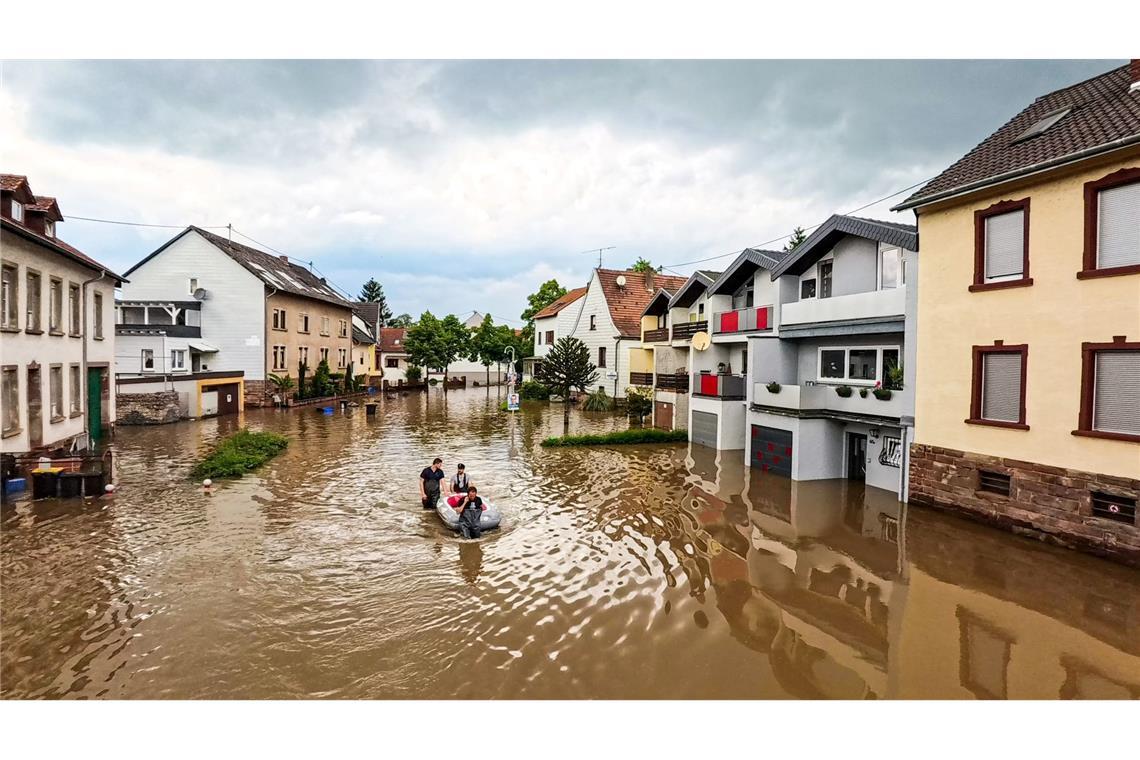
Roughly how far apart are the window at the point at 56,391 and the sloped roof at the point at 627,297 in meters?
30.0

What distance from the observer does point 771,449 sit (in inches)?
770

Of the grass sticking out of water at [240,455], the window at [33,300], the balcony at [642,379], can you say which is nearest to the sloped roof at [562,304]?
the balcony at [642,379]

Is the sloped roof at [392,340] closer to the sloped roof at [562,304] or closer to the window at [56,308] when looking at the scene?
the sloped roof at [562,304]

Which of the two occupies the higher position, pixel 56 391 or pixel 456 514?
pixel 56 391

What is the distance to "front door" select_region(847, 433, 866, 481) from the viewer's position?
18.1 metres

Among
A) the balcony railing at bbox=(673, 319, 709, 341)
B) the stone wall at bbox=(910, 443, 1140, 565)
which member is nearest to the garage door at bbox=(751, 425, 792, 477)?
the stone wall at bbox=(910, 443, 1140, 565)

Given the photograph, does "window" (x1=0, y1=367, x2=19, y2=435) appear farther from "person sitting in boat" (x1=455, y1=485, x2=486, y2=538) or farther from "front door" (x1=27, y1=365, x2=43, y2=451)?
"person sitting in boat" (x1=455, y1=485, x2=486, y2=538)

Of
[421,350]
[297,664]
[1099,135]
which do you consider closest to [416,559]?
[297,664]

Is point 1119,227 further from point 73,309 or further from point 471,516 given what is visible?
point 73,309

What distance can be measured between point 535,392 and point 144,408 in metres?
26.4

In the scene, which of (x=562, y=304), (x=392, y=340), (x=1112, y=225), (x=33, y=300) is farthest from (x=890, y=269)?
(x=392, y=340)

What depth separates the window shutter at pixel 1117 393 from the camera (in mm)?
10680

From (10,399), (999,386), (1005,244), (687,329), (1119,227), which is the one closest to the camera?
(1119,227)

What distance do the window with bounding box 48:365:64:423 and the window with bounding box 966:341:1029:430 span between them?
25.4 meters
